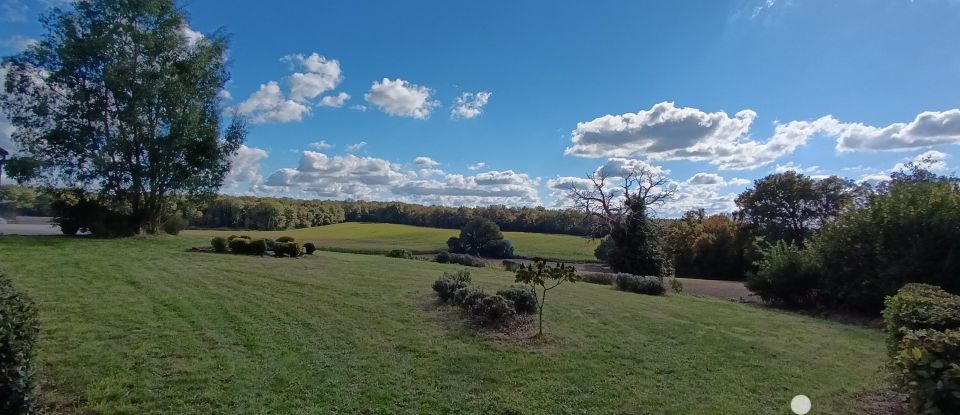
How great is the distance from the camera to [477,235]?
3956cm

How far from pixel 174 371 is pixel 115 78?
64.0ft

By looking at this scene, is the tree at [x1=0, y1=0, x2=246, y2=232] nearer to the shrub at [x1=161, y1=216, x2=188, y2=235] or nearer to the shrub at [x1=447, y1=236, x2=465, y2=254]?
the shrub at [x1=161, y1=216, x2=188, y2=235]

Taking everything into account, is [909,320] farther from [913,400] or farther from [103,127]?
[103,127]

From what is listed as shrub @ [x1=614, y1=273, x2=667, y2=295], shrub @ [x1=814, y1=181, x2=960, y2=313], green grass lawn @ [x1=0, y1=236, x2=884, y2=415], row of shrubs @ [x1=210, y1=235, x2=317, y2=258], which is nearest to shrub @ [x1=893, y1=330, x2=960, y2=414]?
green grass lawn @ [x1=0, y1=236, x2=884, y2=415]

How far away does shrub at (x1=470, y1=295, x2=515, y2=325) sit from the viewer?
339 inches

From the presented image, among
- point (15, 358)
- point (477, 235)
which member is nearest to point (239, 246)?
point (15, 358)

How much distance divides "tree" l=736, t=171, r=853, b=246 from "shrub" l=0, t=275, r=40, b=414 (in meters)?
44.5

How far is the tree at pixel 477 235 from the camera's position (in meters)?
39.4

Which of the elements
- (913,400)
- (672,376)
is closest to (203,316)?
(672,376)

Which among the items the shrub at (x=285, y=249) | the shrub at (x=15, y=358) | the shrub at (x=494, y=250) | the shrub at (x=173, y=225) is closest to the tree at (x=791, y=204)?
the shrub at (x=494, y=250)

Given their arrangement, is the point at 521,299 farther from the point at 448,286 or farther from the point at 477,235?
the point at 477,235

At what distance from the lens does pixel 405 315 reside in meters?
9.34

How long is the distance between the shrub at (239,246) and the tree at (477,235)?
73.8ft

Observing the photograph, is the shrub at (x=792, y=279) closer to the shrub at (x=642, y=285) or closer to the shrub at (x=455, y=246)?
the shrub at (x=642, y=285)
